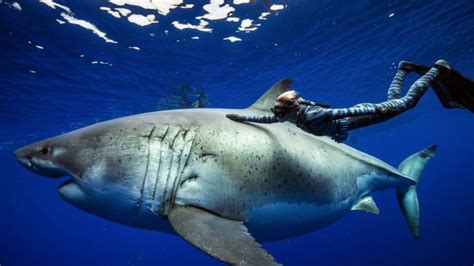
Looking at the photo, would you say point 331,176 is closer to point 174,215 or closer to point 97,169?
point 174,215

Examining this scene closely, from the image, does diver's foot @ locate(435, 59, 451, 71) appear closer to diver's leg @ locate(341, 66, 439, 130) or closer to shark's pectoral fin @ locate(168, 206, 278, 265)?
diver's leg @ locate(341, 66, 439, 130)

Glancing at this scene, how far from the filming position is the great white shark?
122 inches

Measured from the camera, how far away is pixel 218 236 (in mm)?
2746

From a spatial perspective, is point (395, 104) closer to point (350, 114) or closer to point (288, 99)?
point (350, 114)

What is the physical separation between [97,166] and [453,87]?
212 inches

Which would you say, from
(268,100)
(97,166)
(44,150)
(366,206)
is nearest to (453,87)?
(366,206)

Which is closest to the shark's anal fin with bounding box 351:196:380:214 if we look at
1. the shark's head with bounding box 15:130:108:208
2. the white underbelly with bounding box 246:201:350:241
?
the white underbelly with bounding box 246:201:350:241

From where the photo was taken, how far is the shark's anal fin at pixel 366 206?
5.40 m

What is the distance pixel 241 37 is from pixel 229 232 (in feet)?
41.8

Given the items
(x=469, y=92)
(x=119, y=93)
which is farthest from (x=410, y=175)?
(x=119, y=93)

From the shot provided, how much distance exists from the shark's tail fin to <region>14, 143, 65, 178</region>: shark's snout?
6.30 m

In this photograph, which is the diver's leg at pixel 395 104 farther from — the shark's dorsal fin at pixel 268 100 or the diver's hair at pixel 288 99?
the shark's dorsal fin at pixel 268 100

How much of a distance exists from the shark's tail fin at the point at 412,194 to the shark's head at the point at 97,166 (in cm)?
557

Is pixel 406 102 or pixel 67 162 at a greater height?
pixel 406 102
